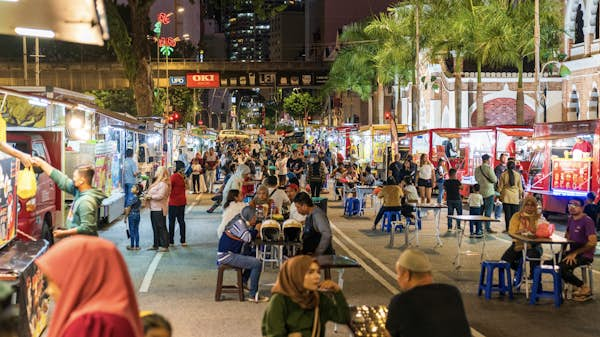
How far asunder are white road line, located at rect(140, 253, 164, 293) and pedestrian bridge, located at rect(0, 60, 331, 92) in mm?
39780

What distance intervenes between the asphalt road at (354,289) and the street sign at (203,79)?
122ft

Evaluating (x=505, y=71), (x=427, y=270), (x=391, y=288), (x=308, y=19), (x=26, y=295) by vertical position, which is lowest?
(x=391, y=288)

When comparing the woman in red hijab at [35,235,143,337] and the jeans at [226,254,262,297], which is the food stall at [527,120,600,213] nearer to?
the jeans at [226,254,262,297]

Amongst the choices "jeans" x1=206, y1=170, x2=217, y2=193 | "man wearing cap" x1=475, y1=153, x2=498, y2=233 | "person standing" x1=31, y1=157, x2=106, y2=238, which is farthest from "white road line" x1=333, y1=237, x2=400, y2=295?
"jeans" x1=206, y1=170, x2=217, y2=193

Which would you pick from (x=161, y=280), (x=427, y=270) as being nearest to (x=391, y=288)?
(x=161, y=280)

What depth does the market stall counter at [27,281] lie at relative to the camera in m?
7.04

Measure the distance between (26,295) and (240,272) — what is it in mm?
4121

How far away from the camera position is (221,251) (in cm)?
1096

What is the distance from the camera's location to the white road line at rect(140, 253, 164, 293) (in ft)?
38.9

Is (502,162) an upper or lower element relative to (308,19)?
lower

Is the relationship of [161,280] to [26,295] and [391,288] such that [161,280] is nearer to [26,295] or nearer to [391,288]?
[391,288]

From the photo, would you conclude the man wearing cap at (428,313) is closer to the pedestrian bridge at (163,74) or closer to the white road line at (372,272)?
the white road line at (372,272)

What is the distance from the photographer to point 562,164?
71.0ft

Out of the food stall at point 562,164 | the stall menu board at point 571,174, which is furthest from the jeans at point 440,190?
the stall menu board at point 571,174
